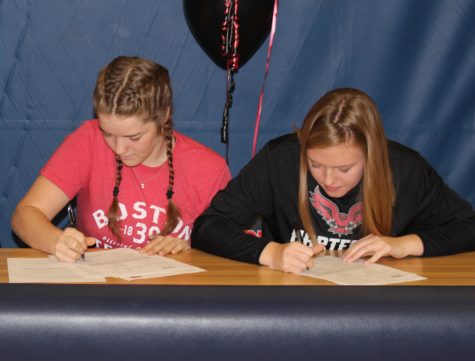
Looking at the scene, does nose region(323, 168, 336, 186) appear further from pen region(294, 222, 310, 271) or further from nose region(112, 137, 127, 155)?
nose region(112, 137, 127, 155)

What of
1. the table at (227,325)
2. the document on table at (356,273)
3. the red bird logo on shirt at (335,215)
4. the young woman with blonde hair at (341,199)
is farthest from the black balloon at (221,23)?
the table at (227,325)

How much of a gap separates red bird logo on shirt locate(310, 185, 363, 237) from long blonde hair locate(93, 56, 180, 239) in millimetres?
382

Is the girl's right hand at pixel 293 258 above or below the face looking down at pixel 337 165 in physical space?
below

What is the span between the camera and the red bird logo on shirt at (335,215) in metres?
1.97

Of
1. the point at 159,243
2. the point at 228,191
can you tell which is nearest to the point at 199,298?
the point at 159,243

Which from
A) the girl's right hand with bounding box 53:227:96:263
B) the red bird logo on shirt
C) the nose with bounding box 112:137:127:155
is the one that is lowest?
the girl's right hand with bounding box 53:227:96:263

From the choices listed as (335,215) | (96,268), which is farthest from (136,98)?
(335,215)

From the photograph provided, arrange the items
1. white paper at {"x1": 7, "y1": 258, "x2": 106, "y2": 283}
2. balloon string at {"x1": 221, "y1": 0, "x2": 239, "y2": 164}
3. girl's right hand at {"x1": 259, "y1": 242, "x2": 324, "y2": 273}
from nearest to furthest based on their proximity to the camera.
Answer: white paper at {"x1": 7, "y1": 258, "x2": 106, "y2": 283}, girl's right hand at {"x1": 259, "y1": 242, "x2": 324, "y2": 273}, balloon string at {"x1": 221, "y1": 0, "x2": 239, "y2": 164}

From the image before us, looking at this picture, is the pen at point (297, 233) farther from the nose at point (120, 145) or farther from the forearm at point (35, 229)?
the forearm at point (35, 229)

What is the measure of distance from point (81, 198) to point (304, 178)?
0.64 metres

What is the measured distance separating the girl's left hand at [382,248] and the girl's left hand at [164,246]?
40cm

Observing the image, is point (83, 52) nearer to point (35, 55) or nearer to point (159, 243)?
point (35, 55)

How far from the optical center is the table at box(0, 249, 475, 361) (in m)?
1.26

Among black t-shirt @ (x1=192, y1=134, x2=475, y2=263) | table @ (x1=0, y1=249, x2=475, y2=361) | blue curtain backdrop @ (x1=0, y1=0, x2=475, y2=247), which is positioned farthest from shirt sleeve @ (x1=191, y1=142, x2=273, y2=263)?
blue curtain backdrop @ (x1=0, y1=0, x2=475, y2=247)
